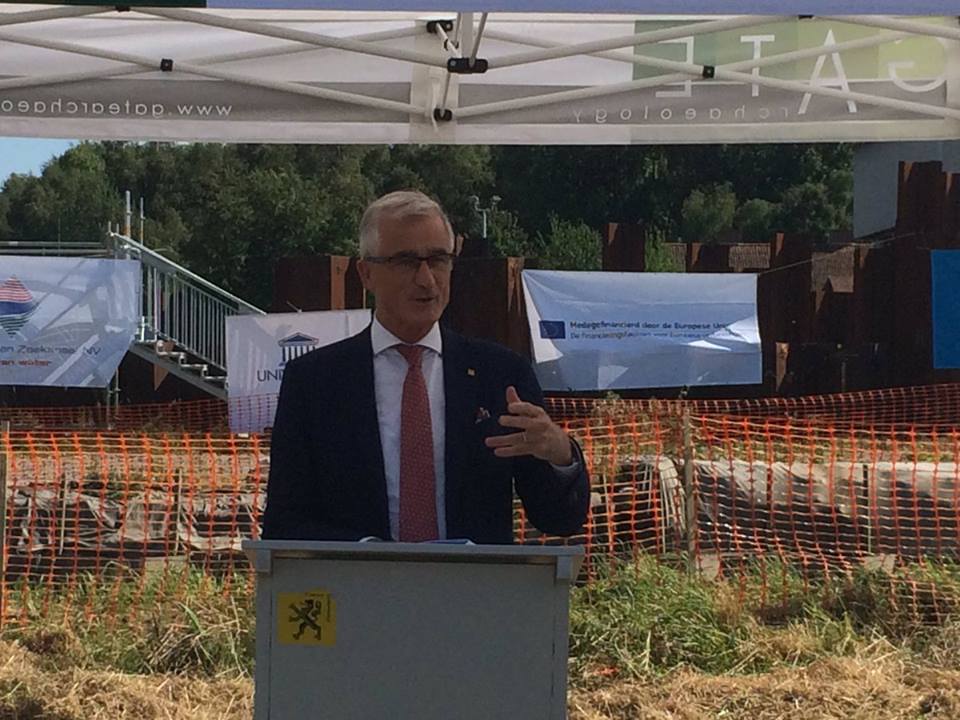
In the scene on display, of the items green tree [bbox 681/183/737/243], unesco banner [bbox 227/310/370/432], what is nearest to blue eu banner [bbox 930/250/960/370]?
unesco banner [bbox 227/310/370/432]

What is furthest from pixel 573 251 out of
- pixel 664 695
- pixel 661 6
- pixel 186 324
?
pixel 661 6

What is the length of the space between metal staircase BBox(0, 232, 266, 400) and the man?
1533cm

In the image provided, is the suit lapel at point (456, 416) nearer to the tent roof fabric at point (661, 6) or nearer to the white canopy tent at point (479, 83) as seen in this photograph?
the tent roof fabric at point (661, 6)

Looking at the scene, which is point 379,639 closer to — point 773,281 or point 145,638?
point 145,638

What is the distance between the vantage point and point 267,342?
51.3 ft

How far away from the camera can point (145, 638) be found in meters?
6.62

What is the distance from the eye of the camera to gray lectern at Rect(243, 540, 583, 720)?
2186 millimetres

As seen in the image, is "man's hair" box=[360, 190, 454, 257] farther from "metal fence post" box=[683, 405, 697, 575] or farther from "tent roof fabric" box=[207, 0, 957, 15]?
"metal fence post" box=[683, 405, 697, 575]

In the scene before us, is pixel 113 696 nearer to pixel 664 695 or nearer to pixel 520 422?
pixel 664 695

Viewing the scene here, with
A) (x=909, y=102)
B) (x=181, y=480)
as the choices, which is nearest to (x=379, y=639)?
(x=909, y=102)

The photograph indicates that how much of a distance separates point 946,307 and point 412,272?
1380cm

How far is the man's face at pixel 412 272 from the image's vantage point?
286cm

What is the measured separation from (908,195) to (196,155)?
100ft

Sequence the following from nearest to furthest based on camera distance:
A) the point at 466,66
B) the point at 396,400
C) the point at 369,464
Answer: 1. the point at 369,464
2. the point at 396,400
3. the point at 466,66
